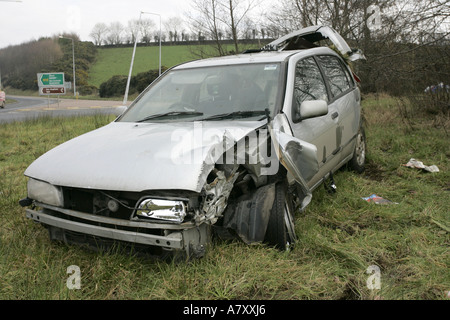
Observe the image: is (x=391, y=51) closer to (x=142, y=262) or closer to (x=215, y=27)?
(x=215, y=27)

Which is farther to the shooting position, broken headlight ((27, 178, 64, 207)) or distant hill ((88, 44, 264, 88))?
distant hill ((88, 44, 264, 88))

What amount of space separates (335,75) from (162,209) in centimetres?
317

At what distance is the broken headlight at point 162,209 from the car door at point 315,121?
134 centimetres

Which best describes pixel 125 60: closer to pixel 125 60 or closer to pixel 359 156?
pixel 125 60

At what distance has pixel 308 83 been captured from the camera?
149 inches

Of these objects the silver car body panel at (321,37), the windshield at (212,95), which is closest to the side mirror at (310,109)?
the windshield at (212,95)

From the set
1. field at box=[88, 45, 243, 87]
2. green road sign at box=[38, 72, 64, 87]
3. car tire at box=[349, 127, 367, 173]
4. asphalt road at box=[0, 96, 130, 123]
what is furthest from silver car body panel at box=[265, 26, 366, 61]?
field at box=[88, 45, 243, 87]

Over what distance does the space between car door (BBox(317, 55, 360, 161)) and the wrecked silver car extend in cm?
27

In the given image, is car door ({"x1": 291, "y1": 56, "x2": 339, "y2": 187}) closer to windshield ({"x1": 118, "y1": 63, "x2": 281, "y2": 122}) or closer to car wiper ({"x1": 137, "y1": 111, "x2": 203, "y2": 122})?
windshield ({"x1": 118, "y1": 63, "x2": 281, "y2": 122})

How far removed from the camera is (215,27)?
9.91 meters

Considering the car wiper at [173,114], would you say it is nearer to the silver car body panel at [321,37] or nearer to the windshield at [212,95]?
the windshield at [212,95]

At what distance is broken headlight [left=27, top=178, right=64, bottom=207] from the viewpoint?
8.69 ft

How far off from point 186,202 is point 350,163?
11.1ft
